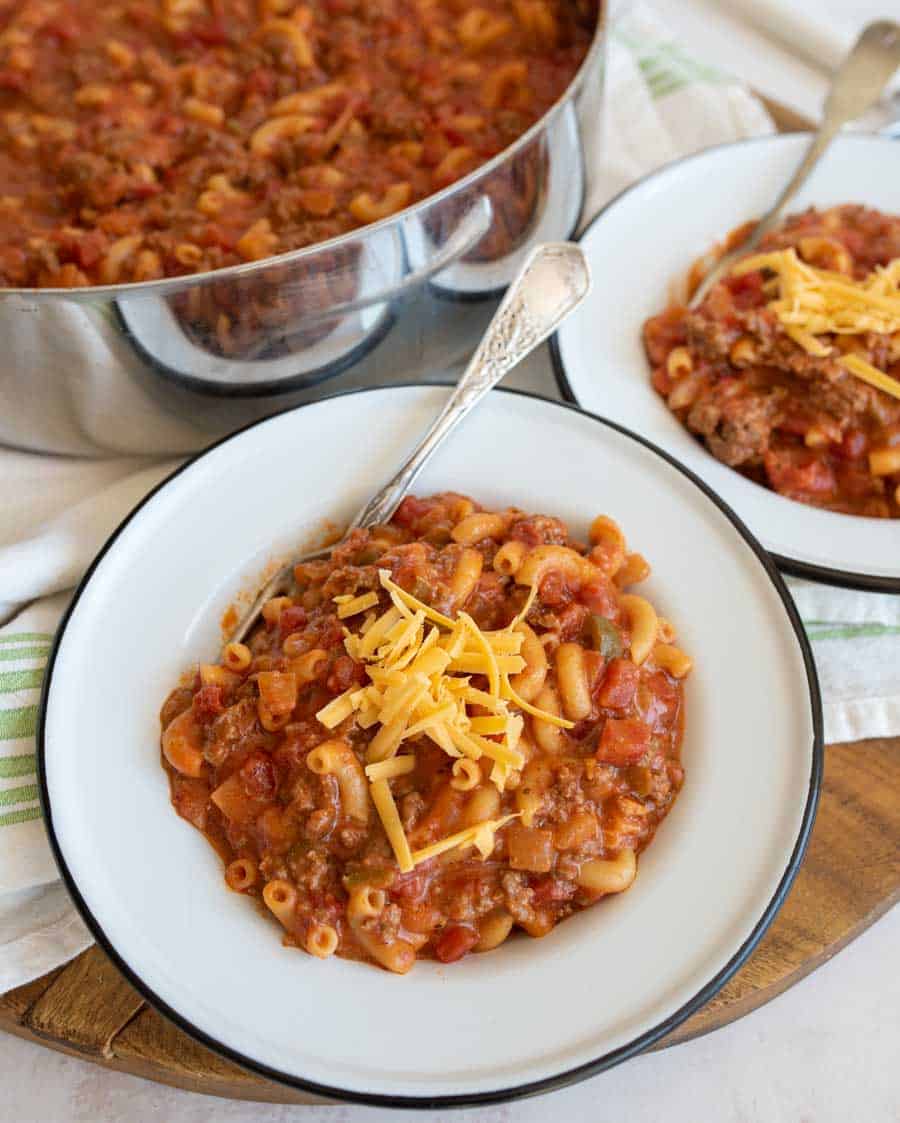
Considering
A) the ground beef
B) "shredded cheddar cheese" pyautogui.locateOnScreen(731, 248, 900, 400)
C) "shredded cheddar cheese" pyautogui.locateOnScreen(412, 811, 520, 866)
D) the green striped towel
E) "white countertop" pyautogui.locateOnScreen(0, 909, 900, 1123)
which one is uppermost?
"shredded cheddar cheese" pyautogui.locateOnScreen(731, 248, 900, 400)

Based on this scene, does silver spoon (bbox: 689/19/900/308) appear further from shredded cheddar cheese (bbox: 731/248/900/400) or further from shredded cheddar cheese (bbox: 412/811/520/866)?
shredded cheddar cheese (bbox: 412/811/520/866)

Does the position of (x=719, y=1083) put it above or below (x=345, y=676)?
below

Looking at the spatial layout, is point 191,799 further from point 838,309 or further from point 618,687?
point 838,309

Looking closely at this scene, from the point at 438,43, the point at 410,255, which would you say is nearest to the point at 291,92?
the point at 438,43

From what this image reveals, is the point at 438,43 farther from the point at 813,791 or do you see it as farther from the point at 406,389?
the point at 813,791

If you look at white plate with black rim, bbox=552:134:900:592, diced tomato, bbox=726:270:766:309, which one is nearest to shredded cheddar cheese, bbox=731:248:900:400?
diced tomato, bbox=726:270:766:309

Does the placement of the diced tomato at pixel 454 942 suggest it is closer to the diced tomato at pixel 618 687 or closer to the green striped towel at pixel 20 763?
the diced tomato at pixel 618 687

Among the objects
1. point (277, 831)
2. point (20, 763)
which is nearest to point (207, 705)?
point (277, 831)

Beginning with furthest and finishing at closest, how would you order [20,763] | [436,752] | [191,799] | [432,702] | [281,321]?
[281,321] → [20,763] → [191,799] → [436,752] → [432,702]
